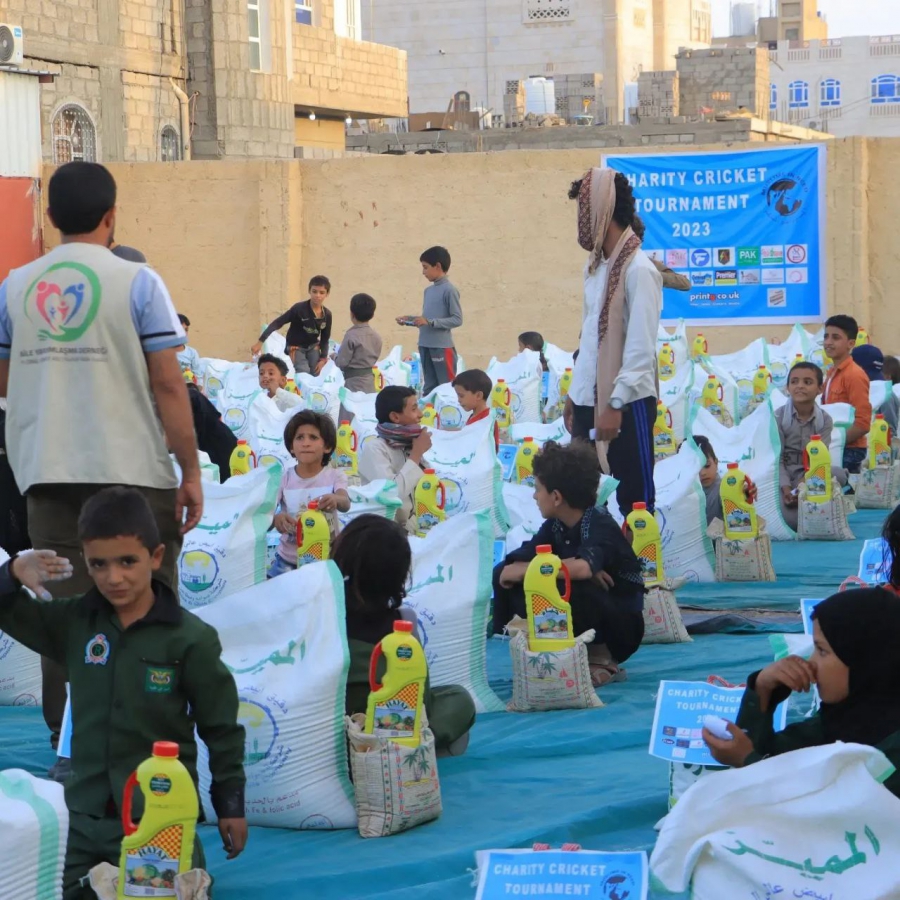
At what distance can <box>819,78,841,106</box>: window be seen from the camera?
250 feet

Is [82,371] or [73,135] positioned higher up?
[73,135]

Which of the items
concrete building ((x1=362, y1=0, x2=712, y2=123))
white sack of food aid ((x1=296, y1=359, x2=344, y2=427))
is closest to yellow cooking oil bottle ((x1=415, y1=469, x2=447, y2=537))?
white sack of food aid ((x1=296, y1=359, x2=344, y2=427))

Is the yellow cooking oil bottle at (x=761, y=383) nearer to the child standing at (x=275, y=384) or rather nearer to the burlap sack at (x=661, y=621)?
the child standing at (x=275, y=384)

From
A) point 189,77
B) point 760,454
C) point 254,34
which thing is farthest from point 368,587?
point 254,34

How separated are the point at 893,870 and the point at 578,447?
2625 millimetres

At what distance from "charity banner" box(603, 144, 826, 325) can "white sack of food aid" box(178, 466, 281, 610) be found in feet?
30.7

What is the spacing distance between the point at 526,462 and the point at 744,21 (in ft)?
256

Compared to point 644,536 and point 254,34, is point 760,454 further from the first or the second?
point 254,34

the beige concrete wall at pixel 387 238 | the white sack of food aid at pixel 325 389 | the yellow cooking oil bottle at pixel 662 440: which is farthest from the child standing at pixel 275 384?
the beige concrete wall at pixel 387 238

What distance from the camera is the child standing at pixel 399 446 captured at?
712 centimetres

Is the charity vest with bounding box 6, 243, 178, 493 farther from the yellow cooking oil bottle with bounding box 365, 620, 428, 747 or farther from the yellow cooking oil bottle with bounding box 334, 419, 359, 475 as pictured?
the yellow cooking oil bottle with bounding box 334, 419, 359, 475

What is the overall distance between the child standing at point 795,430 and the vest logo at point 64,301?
5.09 meters

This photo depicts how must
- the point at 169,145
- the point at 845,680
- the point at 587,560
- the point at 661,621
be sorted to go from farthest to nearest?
1. the point at 169,145
2. the point at 661,621
3. the point at 587,560
4. the point at 845,680

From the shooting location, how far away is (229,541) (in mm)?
5859
